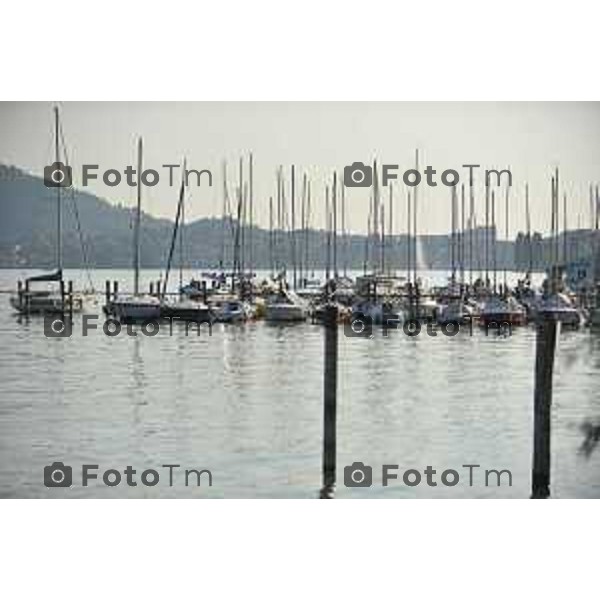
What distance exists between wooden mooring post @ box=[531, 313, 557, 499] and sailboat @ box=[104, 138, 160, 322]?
7.66 ft

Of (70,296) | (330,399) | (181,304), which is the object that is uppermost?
(70,296)

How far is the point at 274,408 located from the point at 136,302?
74.3 inches

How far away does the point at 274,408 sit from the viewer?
34.4 feet

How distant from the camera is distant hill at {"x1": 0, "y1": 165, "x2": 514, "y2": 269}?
7.59 metres
